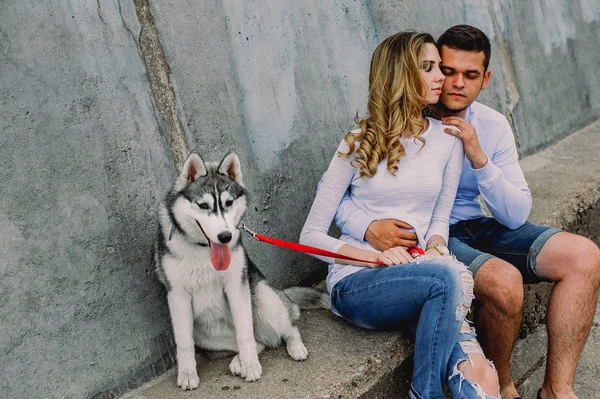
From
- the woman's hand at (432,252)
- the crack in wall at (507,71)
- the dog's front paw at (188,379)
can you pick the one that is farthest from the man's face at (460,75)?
the crack in wall at (507,71)

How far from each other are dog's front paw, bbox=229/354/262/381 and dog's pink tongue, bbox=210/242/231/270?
45 cm

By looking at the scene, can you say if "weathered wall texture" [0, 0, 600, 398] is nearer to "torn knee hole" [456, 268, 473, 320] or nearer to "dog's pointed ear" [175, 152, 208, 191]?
"dog's pointed ear" [175, 152, 208, 191]

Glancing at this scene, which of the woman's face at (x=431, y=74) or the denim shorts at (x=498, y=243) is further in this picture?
the denim shorts at (x=498, y=243)

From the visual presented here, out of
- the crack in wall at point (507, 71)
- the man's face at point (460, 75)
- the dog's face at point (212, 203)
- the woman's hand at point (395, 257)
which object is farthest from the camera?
the crack in wall at point (507, 71)

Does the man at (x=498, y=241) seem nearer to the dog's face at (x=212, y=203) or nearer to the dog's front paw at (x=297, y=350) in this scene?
the dog's front paw at (x=297, y=350)

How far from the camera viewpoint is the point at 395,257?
290cm

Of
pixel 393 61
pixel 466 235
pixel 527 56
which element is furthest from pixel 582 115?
pixel 393 61

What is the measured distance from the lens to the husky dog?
2.60m

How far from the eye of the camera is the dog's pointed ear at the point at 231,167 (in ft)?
8.79

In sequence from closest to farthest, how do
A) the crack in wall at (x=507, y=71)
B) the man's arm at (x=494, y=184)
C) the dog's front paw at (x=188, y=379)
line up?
A: the dog's front paw at (x=188, y=379)
the man's arm at (x=494, y=184)
the crack in wall at (x=507, y=71)

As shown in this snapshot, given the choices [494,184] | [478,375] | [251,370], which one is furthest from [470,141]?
[251,370]

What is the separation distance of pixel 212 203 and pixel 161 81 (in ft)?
2.51

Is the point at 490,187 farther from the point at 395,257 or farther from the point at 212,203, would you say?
the point at 212,203

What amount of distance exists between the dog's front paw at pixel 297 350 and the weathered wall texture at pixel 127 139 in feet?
1.85
